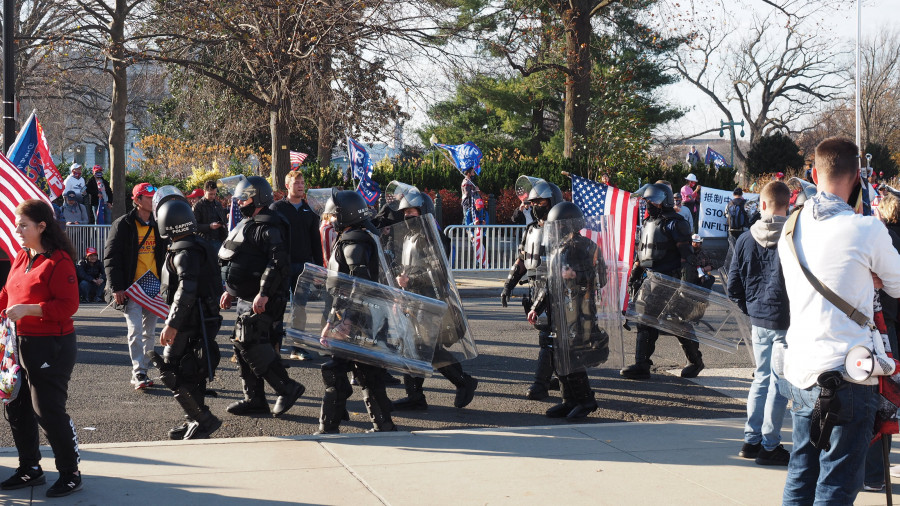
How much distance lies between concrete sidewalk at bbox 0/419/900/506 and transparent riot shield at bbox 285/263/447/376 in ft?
1.88

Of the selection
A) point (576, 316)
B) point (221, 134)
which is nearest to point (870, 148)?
point (221, 134)

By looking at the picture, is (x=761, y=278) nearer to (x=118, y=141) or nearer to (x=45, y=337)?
(x=45, y=337)

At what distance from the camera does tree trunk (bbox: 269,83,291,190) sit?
19.8m

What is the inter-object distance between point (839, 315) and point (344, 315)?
3.59 metres

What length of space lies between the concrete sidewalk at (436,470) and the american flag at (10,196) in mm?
2285

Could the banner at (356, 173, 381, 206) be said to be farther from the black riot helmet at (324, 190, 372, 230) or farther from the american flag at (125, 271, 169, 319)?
the black riot helmet at (324, 190, 372, 230)

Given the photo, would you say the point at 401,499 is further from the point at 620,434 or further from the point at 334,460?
the point at 620,434

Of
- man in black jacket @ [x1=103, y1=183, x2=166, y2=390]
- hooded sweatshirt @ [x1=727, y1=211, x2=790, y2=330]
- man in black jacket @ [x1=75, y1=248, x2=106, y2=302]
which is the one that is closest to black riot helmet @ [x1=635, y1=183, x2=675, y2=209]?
hooded sweatshirt @ [x1=727, y1=211, x2=790, y2=330]

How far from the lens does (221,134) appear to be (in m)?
26.8

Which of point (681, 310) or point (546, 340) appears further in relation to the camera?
point (681, 310)

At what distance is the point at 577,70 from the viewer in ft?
81.0

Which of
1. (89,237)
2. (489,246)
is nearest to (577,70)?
(489,246)

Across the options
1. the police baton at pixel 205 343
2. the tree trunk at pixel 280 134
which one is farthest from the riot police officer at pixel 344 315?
the tree trunk at pixel 280 134

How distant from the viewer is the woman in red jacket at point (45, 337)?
4.83 meters
